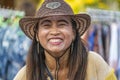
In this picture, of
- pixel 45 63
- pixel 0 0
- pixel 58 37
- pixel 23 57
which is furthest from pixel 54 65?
pixel 0 0

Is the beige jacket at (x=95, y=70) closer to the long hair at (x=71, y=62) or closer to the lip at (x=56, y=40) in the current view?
the long hair at (x=71, y=62)

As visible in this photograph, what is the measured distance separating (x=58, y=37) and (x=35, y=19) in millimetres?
275

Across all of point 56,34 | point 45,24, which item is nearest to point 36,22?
point 45,24

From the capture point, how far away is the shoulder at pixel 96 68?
12.8ft

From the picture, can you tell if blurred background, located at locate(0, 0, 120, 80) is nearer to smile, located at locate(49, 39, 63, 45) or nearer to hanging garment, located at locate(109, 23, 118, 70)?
hanging garment, located at locate(109, 23, 118, 70)

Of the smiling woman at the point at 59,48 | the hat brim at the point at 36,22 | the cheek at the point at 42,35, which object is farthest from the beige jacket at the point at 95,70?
the cheek at the point at 42,35

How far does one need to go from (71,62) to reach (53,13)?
17.8 inches

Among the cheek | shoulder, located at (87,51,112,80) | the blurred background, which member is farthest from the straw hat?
the blurred background

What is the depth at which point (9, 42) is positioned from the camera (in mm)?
6773

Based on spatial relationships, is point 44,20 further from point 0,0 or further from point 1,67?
point 0,0

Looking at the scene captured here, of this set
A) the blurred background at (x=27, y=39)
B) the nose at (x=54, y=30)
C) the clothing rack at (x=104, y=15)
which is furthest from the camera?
the clothing rack at (x=104, y=15)

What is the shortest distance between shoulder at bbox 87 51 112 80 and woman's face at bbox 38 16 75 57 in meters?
0.28

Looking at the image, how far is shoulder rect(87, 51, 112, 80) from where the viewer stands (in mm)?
3887

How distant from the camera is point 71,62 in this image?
390 centimetres
